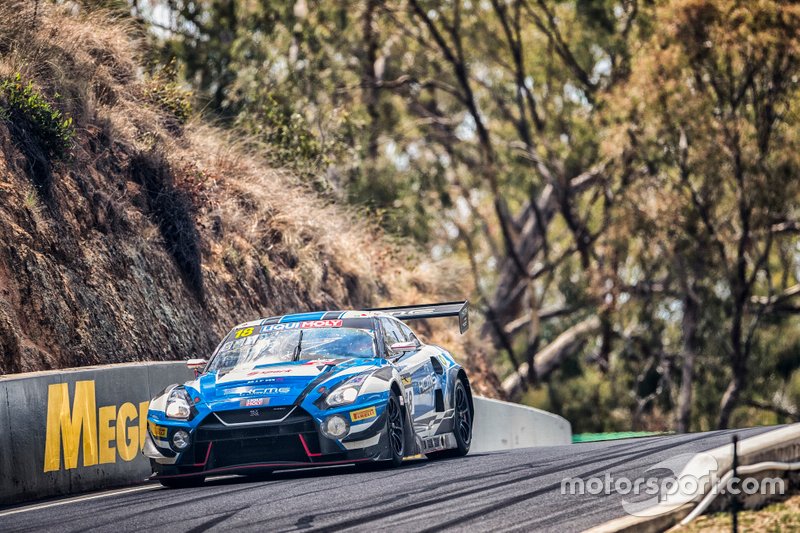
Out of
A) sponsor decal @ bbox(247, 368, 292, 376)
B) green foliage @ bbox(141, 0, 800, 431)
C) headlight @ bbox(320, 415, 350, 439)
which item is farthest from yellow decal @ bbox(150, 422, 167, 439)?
green foliage @ bbox(141, 0, 800, 431)

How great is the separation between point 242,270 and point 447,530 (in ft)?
42.1

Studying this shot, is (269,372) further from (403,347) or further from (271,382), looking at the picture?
(403,347)

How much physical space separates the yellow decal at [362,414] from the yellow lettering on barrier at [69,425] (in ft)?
9.12

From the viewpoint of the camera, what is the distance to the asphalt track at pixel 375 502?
7.82 meters

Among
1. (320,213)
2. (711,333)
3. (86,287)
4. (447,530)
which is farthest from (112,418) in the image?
(711,333)

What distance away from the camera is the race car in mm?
10562

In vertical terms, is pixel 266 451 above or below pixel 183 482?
above

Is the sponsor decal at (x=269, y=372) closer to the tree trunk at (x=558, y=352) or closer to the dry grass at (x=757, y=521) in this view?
the dry grass at (x=757, y=521)

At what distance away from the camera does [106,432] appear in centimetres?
1218

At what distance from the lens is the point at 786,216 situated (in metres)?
35.5

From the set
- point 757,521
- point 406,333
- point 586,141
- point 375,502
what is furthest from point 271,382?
point 586,141

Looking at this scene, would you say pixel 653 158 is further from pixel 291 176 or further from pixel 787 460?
pixel 787 460

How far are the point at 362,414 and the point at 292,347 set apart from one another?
4.87 feet

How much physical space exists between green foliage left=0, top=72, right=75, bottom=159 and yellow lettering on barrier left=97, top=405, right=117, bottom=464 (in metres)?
4.84
